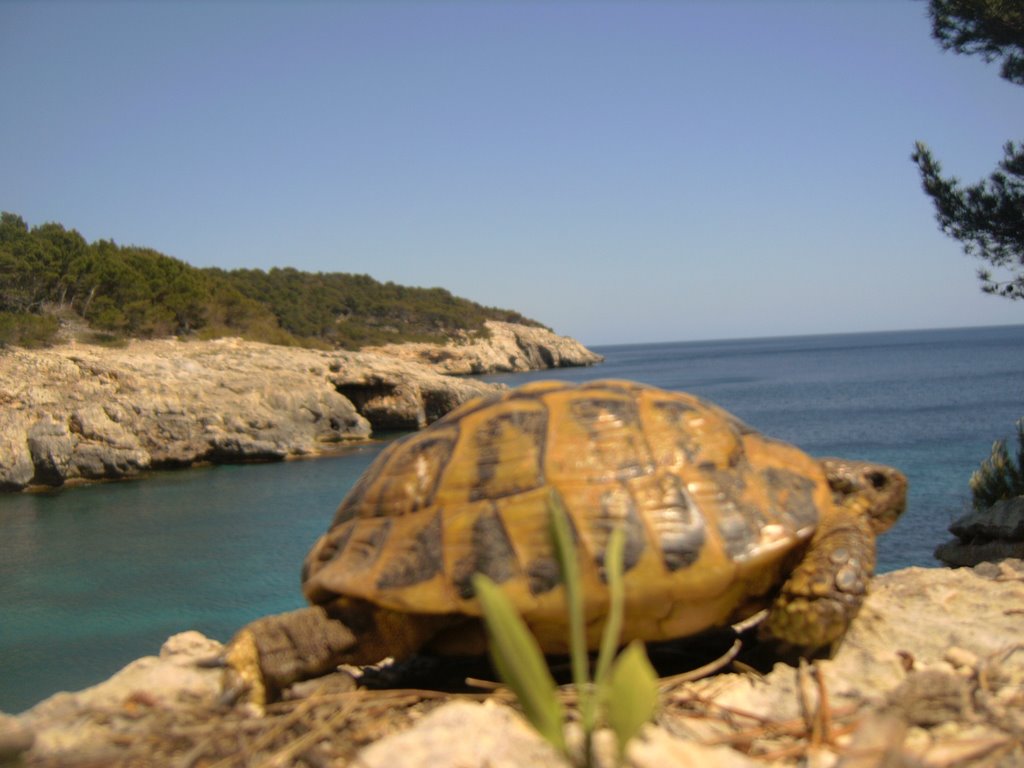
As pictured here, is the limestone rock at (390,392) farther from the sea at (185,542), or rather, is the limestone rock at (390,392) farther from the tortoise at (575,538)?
the tortoise at (575,538)

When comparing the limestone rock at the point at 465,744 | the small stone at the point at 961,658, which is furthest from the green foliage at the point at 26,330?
the small stone at the point at 961,658

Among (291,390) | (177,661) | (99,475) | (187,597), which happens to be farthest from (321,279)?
(177,661)

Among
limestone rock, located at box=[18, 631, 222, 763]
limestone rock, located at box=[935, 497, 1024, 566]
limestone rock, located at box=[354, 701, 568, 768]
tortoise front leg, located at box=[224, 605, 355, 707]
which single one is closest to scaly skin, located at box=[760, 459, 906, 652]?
limestone rock, located at box=[354, 701, 568, 768]

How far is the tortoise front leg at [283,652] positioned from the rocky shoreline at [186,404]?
939 inches

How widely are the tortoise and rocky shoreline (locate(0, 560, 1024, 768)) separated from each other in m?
0.24

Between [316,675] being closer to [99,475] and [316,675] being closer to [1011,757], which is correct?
[1011,757]

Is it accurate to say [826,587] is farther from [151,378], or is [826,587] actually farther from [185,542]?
[151,378]

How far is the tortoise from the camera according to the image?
3289 mm

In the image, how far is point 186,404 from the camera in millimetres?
28031

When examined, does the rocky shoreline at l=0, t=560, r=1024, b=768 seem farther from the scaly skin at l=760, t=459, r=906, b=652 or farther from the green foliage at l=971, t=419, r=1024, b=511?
the green foliage at l=971, t=419, r=1024, b=511

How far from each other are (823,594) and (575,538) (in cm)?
114

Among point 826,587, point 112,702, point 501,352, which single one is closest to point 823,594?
point 826,587

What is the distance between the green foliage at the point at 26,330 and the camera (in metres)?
28.5

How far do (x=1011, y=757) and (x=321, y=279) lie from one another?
9434cm
